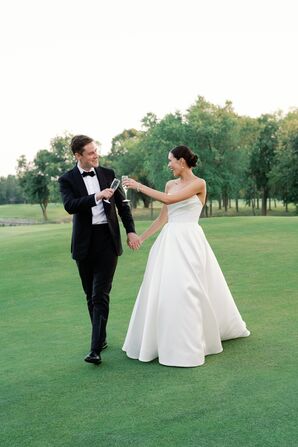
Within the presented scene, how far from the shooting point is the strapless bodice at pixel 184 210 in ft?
21.7

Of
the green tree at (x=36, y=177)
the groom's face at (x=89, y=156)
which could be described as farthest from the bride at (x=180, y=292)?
the green tree at (x=36, y=177)

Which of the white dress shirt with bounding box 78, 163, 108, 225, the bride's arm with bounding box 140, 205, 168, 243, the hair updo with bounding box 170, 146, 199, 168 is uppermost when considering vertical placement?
the hair updo with bounding box 170, 146, 199, 168

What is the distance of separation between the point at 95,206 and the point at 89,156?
581 millimetres

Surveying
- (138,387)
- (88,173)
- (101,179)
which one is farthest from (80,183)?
(138,387)

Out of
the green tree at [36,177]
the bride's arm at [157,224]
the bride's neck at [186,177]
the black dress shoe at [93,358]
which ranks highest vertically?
the green tree at [36,177]

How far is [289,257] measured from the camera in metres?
14.9

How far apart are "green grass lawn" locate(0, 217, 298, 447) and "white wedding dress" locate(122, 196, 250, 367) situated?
0.69ft

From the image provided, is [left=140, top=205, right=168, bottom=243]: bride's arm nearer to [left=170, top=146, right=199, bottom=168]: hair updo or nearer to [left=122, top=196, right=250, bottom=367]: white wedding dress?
[left=122, top=196, right=250, bottom=367]: white wedding dress

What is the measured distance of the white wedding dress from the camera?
6250mm

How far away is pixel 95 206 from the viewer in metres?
6.46

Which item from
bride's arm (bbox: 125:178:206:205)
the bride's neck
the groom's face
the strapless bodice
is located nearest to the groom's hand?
the strapless bodice

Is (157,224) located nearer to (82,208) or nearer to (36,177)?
(82,208)

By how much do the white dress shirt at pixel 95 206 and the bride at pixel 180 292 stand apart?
0.47 meters

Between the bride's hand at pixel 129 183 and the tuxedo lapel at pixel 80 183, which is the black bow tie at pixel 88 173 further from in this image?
the bride's hand at pixel 129 183
